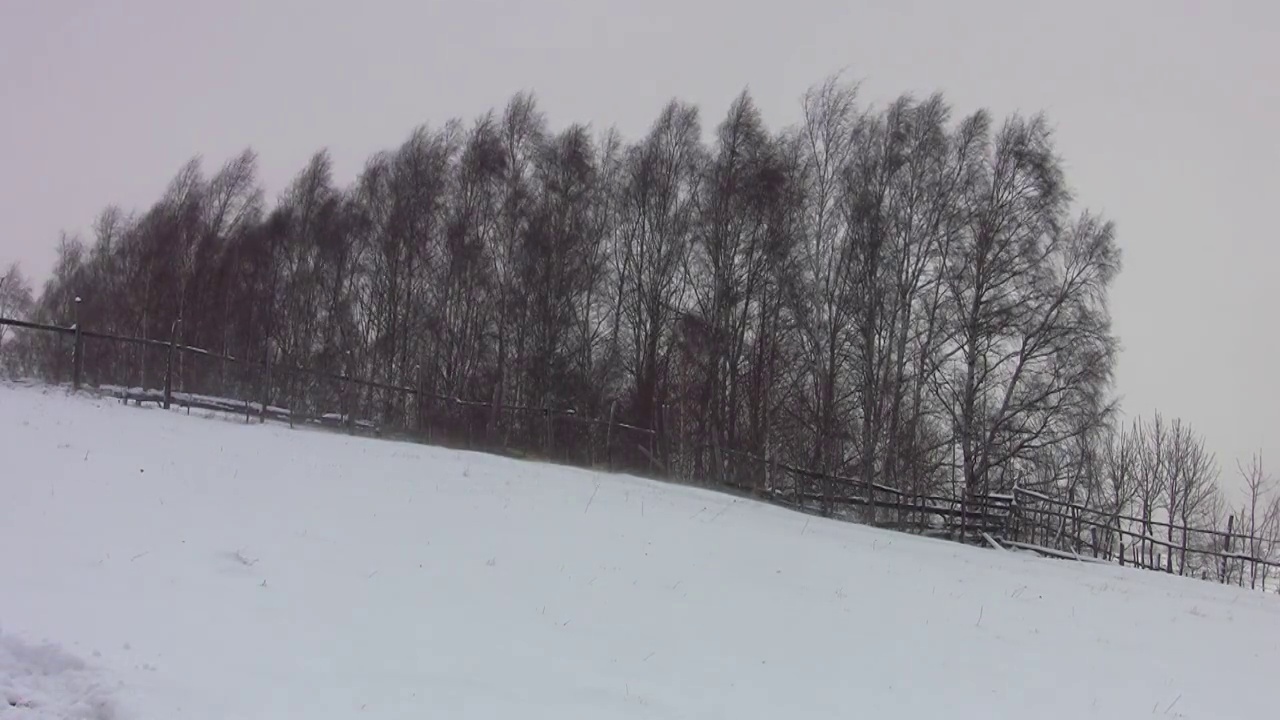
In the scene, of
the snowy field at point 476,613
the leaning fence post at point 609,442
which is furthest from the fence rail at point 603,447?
the snowy field at point 476,613

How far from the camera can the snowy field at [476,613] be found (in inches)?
239

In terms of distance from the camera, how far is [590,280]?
36.8 metres

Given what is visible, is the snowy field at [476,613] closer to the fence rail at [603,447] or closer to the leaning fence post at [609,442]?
the fence rail at [603,447]

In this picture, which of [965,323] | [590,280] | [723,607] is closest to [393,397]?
[590,280]

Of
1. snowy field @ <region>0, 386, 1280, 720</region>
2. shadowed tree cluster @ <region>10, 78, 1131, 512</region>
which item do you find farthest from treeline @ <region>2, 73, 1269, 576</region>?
snowy field @ <region>0, 386, 1280, 720</region>

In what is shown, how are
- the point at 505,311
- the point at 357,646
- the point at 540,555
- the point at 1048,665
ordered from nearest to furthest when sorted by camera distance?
1. the point at 357,646
2. the point at 1048,665
3. the point at 540,555
4. the point at 505,311

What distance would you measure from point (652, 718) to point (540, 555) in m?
4.86

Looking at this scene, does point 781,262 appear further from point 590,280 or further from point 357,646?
point 357,646

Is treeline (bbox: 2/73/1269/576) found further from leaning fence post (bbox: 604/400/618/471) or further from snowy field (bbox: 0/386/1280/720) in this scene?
snowy field (bbox: 0/386/1280/720)

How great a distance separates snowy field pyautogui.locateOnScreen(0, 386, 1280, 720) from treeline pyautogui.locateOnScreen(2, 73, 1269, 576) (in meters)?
15.4

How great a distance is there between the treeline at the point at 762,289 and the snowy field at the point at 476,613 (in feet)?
50.6

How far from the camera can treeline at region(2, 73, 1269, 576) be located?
3150 cm

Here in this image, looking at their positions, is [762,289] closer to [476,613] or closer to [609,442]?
[609,442]

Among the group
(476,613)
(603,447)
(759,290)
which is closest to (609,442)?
(603,447)
